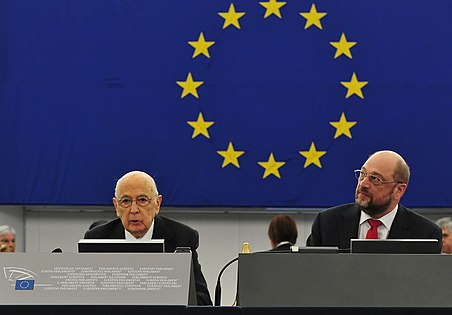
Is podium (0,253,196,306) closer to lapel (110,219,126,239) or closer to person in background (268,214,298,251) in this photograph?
lapel (110,219,126,239)

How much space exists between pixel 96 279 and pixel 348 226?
6.00 ft

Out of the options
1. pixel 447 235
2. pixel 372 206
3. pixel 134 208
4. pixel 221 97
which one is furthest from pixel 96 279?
pixel 221 97

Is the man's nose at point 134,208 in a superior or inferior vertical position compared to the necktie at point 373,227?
superior

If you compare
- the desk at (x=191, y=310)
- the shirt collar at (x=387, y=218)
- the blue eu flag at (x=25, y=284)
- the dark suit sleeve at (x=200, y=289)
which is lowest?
the desk at (x=191, y=310)

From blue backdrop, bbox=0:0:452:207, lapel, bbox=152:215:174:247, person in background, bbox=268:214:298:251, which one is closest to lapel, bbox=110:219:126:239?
lapel, bbox=152:215:174:247

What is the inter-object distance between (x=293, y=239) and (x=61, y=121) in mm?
2158

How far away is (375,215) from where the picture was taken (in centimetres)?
443

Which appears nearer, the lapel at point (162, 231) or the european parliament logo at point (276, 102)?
the lapel at point (162, 231)

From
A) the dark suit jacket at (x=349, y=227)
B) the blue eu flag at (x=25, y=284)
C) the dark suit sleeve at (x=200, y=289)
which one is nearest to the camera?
the blue eu flag at (x=25, y=284)

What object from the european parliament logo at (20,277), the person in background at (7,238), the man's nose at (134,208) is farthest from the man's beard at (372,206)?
the person in background at (7,238)

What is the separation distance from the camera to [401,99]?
720 cm

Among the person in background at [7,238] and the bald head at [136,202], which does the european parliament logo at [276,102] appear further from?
the bald head at [136,202]

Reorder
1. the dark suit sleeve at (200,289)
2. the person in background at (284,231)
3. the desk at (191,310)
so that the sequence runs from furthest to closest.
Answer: the person in background at (284,231) → the dark suit sleeve at (200,289) → the desk at (191,310)

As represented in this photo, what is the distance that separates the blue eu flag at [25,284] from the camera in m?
2.85
